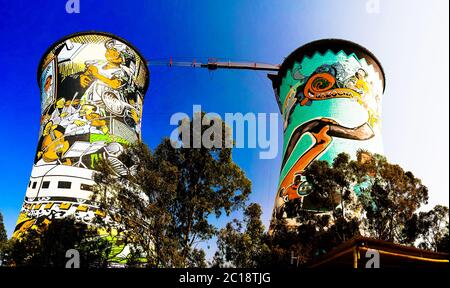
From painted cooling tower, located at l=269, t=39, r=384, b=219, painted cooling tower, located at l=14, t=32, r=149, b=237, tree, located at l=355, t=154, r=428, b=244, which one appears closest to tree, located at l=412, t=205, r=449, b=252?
tree, located at l=355, t=154, r=428, b=244

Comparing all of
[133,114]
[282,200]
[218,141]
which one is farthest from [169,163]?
[133,114]

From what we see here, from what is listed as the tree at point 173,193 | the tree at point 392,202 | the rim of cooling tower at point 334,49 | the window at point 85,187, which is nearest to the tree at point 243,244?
the tree at point 173,193

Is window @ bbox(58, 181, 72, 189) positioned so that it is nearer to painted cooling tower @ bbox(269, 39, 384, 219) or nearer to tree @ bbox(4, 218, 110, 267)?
tree @ bbox(4, 218, 110, 267)

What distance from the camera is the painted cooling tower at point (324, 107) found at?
2028 cm

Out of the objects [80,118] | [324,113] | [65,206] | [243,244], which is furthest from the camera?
[324,113]

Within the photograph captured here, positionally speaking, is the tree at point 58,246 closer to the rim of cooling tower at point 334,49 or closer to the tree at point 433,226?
the tree at point 433,226

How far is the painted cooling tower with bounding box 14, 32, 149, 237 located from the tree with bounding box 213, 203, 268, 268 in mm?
5190

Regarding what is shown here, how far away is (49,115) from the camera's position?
21.5 meters

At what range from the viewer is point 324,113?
21.5 m

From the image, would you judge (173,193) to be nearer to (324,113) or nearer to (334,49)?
(324,113)

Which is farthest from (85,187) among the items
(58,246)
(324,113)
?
(324,113)

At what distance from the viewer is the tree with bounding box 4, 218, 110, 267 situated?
13531 mm

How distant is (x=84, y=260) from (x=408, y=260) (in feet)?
35.5

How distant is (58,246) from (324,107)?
1499 cm
